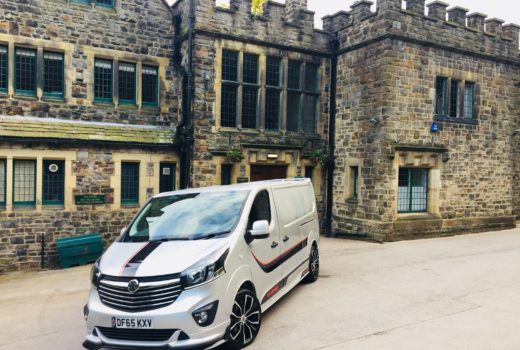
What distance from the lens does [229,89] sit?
14844 millimetres

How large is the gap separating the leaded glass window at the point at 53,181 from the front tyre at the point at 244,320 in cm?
925

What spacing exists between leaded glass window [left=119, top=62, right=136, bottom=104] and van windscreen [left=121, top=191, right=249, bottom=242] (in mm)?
8102

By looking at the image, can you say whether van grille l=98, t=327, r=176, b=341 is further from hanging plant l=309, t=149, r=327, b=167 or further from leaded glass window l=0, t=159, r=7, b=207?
hanging plant l=309, t=149, r=327, b=167

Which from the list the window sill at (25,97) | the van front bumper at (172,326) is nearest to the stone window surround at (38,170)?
the window sill at (25,97)

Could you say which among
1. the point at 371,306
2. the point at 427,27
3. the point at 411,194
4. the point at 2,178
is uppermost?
the point at 427,27

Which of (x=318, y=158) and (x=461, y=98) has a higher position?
(x=461, y=98)

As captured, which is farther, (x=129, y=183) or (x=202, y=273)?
(x=129, y=183)

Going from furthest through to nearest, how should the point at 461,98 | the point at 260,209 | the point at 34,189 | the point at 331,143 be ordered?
the point at 331,143, the point at 461,98, the point at 34,189, the point at 260,209

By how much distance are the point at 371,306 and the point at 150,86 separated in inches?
414

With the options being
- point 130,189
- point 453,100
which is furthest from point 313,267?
point 453,100

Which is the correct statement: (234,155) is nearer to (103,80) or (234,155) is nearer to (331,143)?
(331,143)

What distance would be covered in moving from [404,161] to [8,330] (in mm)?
11941

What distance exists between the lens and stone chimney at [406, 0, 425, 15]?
1479 centimetres

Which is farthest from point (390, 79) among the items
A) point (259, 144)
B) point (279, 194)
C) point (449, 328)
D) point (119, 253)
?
point (119, 253)
